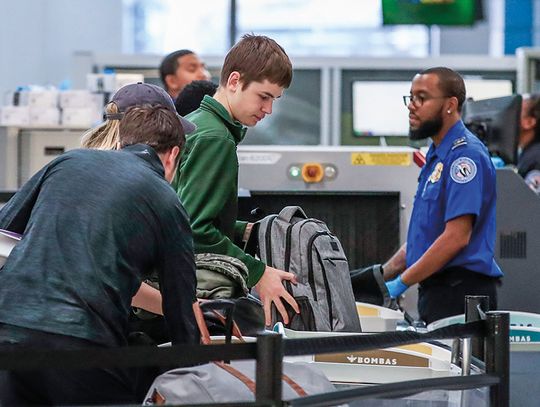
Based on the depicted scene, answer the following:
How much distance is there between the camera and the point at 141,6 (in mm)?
12602

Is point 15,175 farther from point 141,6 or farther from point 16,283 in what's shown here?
point 141,6

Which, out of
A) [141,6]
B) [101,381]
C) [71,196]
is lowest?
[101,381]

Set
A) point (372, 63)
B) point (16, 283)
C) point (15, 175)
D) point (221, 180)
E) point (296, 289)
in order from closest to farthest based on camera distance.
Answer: point (16, 283) → point (221, 180) → point (296, 289) → point (15, 175) → point (372, 63)

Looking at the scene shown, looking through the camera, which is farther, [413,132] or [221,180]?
[413,132]

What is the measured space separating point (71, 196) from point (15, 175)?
433cm

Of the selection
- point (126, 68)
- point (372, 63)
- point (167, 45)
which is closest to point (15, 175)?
point (126, 68)

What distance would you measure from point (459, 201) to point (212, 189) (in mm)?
1247

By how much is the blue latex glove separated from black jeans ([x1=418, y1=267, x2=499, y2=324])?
0.09 metres

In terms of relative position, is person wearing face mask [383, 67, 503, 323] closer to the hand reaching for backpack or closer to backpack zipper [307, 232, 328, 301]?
backpack zipper [307, 232, 328, 301]

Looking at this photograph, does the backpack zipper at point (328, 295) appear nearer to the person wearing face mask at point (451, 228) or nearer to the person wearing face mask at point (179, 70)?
the person wearing face mask at point (451, 228)

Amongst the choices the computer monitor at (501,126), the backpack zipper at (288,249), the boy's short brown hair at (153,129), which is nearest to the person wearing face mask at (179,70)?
the computer monitor at (501,126)

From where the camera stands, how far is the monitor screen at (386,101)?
705cm

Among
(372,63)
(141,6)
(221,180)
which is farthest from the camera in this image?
(141,6)

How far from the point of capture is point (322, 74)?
7.29m
